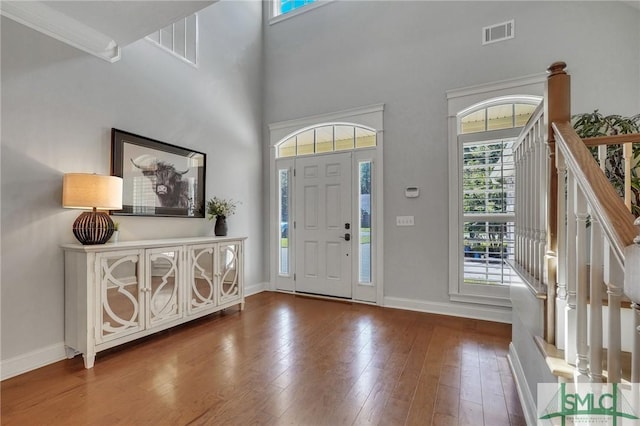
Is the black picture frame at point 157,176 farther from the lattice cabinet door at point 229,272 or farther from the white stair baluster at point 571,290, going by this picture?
the white stair baluster at point 571,290

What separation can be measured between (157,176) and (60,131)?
0.90 meters

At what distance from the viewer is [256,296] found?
14.7 feet

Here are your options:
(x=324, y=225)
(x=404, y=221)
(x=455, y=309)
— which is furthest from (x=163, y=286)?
(x=455, y=309)

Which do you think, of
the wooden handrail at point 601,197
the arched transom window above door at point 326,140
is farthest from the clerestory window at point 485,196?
the wooden handrail at point 601,197

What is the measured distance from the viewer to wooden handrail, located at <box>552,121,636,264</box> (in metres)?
0.72

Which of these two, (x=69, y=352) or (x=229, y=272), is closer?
(x=69, y=352)

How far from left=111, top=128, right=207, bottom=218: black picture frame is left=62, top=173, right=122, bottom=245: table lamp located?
0.33 m

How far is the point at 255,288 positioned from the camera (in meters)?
4.65

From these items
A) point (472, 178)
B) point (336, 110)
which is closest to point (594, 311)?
point (472, 178)

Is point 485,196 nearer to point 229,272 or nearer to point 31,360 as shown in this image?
point 229,272

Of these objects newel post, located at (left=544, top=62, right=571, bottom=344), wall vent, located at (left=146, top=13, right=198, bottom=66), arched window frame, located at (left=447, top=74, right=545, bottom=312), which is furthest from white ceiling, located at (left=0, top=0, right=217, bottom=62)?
arched window frame, located at (left=447, top=74, right=545, bottom=312)

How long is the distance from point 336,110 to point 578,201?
3.62 metres

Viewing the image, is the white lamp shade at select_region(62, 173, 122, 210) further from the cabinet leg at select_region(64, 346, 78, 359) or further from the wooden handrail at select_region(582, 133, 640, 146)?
the wooden handrail at select_region(582, 133, 640, 146)

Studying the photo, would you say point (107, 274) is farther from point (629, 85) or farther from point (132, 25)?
point (629, 85)
